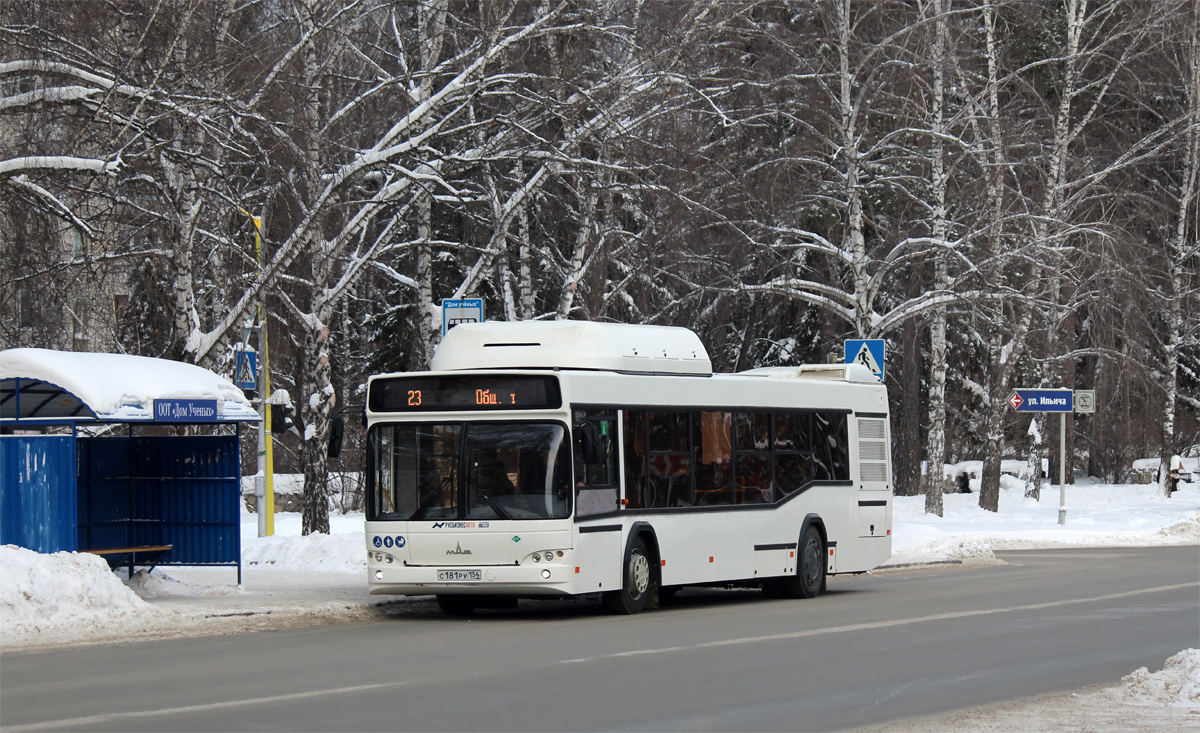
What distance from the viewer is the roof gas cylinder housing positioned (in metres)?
17.5

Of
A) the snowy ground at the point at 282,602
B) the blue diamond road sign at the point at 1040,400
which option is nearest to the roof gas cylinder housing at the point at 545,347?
the snowy ground at the point at 282,602

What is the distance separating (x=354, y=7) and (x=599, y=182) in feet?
18.4

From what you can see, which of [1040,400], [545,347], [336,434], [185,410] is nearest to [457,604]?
[336,434]

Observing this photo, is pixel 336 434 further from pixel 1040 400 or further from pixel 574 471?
pixel 1040 400

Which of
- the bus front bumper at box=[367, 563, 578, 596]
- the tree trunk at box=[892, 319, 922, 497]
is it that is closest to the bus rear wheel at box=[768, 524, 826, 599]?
the bus front bumper at box=[367, 563, 578, 596]

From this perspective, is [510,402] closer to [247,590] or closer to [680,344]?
[680,344]

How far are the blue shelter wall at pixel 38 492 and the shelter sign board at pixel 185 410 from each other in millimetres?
1072

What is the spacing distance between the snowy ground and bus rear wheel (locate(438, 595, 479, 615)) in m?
0.52

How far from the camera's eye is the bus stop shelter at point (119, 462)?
16547mm

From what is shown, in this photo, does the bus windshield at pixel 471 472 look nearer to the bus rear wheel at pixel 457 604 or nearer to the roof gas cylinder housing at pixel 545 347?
the roof gas cylinder housing at pixel 545 347

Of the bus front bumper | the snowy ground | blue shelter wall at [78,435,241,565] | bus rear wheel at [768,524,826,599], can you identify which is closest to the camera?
the snowy ground

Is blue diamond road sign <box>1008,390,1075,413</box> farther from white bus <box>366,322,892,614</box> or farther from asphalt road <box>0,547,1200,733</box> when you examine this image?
white bus <box>366,322,892,614</box>

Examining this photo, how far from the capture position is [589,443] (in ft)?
54.5

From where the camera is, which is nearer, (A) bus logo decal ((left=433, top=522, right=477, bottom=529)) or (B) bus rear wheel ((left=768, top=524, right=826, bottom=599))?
(A) bus logo decal ((left=433, top=522, right=477, bottom=529))
